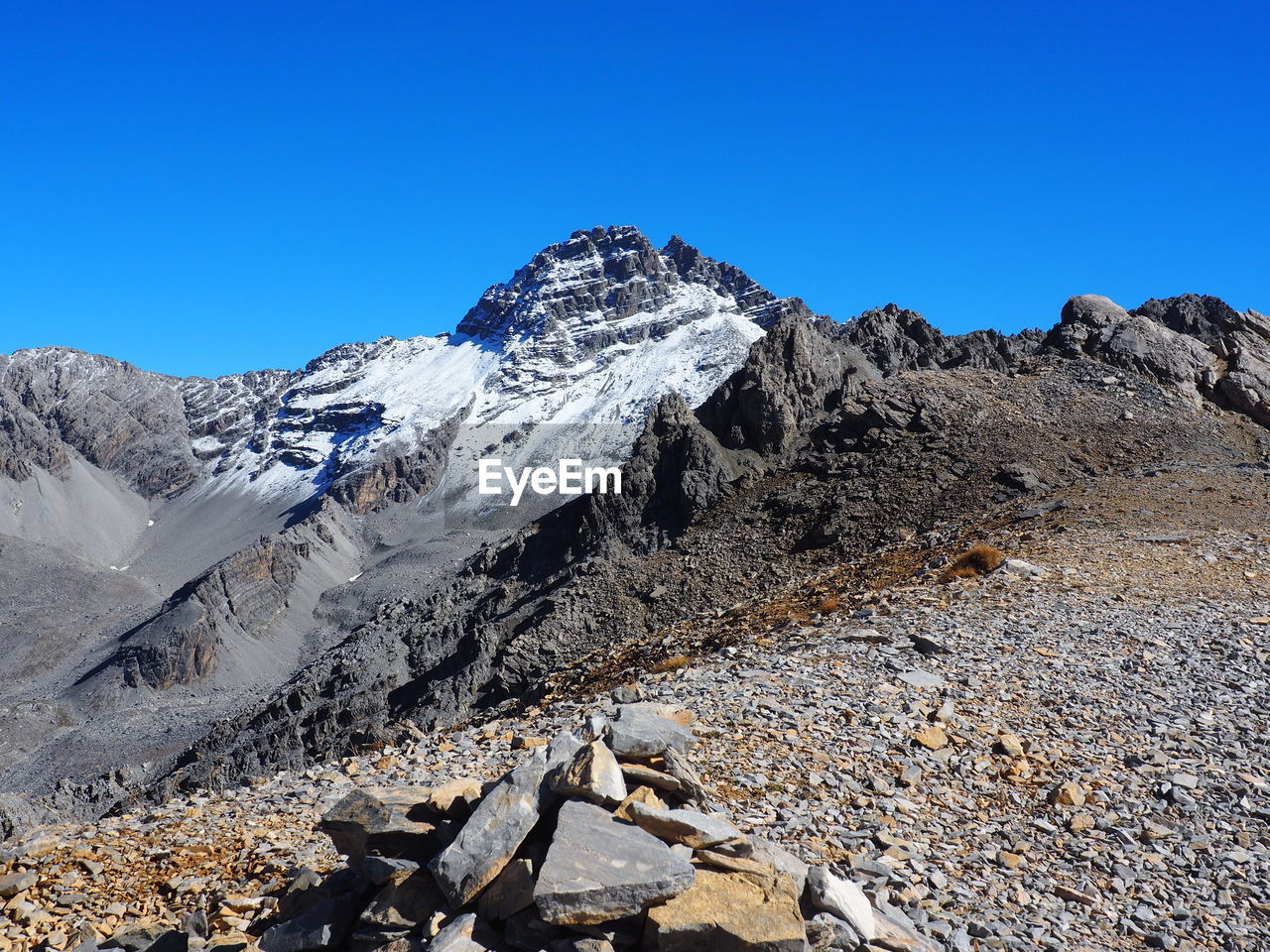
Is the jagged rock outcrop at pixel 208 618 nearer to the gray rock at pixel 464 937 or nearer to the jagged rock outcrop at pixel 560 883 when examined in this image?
the jagged rock outcrop at pixel 560 883

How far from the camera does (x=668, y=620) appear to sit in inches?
1420

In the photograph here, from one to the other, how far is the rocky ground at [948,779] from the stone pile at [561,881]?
1.27m

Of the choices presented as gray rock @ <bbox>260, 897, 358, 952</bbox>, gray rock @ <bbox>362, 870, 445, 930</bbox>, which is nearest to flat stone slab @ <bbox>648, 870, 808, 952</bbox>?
gray rock @ <bbox>362, 870, 445, 930</bbox>

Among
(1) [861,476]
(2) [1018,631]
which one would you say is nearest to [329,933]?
(2) [1018,631]

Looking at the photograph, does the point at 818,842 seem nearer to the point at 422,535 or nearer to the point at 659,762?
the point at 659,762

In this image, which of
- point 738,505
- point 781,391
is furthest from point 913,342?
point 738,505

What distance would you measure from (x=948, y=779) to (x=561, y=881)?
7.02 meters

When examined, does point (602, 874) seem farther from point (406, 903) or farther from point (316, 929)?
point (316, 929)

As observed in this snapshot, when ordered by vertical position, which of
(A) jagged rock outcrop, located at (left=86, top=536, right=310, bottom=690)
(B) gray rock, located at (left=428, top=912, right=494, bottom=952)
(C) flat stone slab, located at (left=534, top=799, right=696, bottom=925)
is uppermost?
(C) flat stone slab, located at (left=534, top=799, right=696, bottom=925)

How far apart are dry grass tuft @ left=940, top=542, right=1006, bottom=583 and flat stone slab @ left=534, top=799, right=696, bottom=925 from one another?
17.3m

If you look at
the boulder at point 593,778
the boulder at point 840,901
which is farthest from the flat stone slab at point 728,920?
the boulder at point 593,778

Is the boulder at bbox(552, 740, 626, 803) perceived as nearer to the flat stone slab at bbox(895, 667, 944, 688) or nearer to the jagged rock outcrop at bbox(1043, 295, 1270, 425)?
the flat stone slab at bbox(895, 667, 944, 688)

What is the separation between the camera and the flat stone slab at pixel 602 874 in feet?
22.8

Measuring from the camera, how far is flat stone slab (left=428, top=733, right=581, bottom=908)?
24.2ft
